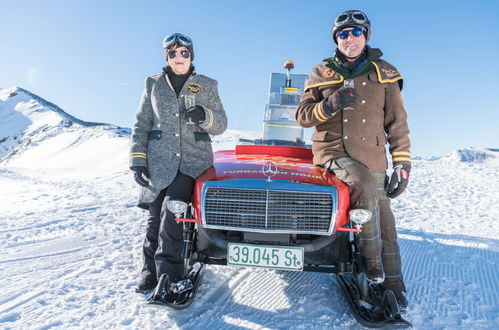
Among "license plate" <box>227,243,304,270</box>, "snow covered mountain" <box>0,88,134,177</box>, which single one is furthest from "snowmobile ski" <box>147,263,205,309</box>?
"snow covered mountain" <box>0,88,134,177</box>

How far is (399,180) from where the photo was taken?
326 centimetres

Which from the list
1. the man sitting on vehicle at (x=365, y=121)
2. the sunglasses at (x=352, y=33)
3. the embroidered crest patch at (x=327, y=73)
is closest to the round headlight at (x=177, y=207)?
the man sitting on vehicle at (x=365, y=121)

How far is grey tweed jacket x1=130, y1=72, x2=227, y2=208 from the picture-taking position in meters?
3.38

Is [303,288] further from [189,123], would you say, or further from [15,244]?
[15,244]

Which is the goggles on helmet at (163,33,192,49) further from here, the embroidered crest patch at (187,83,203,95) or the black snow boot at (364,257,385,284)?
the black snow boot at (364,257,385,284)

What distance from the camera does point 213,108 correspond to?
366cm

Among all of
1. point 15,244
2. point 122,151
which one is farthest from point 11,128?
point 15,244

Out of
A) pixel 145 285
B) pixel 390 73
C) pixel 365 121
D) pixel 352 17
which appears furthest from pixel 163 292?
pixel 352 17

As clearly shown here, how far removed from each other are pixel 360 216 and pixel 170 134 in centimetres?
181

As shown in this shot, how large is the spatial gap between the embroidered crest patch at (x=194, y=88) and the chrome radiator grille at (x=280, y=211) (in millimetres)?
1085

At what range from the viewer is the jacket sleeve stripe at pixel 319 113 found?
332cm

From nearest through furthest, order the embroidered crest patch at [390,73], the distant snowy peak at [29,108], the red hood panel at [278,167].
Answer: the red hood panel at [278,167] < the embroidered crest patch at [390,73] < the distant snowy peak at [29,108]

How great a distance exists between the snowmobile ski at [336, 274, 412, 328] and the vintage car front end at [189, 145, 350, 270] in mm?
350

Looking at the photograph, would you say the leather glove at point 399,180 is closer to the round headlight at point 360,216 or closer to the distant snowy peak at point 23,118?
the round headlight at point 360,216
